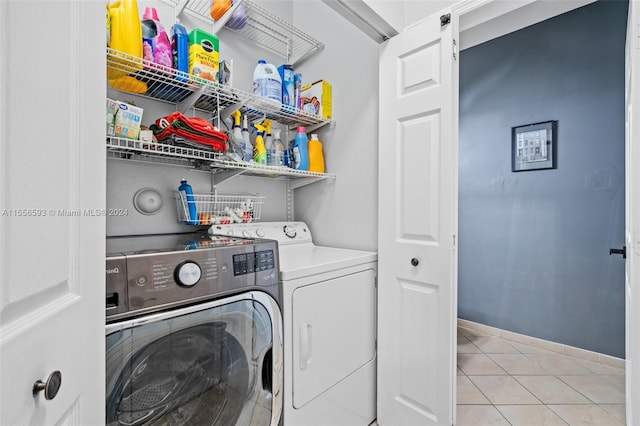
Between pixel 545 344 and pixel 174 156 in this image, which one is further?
pixel 545 344

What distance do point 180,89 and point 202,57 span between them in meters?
0.20

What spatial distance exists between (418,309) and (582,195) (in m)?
1.97

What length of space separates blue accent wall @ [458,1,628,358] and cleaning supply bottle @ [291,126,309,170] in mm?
1960

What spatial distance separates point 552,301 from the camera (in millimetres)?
2598

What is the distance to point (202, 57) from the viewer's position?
4.69 feet

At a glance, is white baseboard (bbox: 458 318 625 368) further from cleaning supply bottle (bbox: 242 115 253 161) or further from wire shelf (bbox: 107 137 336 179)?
cleaning supply bottle (bbox: 242 115 253 161)

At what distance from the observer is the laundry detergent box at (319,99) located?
6.60ft

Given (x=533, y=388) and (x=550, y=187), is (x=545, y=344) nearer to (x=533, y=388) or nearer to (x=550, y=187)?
(x=533, y=388)
